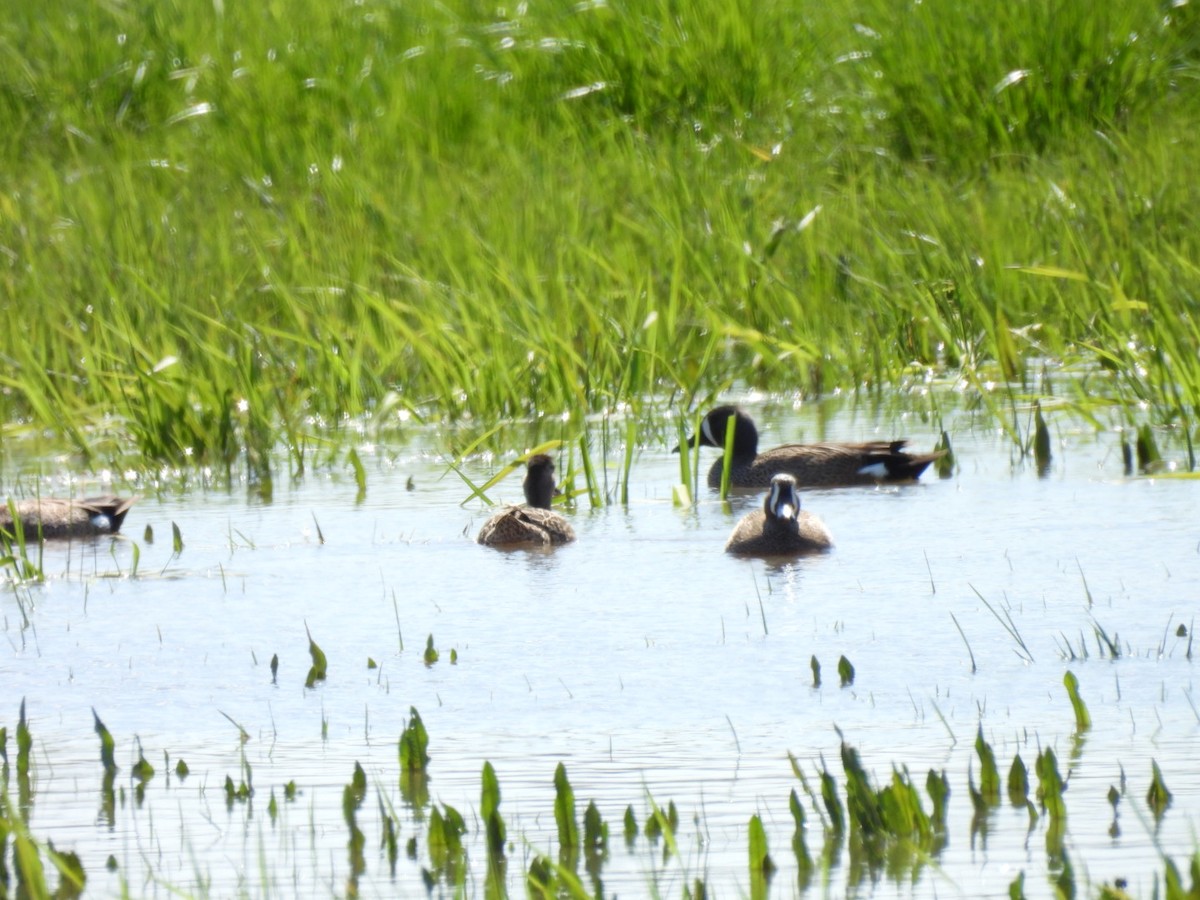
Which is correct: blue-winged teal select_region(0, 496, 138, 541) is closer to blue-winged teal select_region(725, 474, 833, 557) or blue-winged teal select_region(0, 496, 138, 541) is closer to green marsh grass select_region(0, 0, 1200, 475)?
green marsh grass select_region(0, 0, 1200, 475)

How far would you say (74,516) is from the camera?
7957 mm

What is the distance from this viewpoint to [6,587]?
22.5 ft

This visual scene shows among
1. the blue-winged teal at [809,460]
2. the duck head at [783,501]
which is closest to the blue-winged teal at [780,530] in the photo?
the duck head at [783,501]

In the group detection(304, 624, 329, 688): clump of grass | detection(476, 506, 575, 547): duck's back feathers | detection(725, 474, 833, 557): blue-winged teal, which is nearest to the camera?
detection(304, 624, 329, 688): clump of grass

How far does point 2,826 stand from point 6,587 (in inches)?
129

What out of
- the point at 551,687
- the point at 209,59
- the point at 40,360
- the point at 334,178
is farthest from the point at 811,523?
the point at 209,59

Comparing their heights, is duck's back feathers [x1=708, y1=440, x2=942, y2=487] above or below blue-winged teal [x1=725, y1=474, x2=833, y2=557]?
above

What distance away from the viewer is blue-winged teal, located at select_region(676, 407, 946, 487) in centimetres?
859

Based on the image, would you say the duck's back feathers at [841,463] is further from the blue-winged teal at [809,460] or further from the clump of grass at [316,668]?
the clump of grass at [316,668]

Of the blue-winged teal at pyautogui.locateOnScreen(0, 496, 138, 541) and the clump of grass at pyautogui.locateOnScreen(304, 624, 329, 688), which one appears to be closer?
the clump of grass at pyautogui.locateOnScreen(304, 624, 329, 688)

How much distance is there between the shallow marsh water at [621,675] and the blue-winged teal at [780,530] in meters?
0.12

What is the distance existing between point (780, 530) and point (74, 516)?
2768 mm

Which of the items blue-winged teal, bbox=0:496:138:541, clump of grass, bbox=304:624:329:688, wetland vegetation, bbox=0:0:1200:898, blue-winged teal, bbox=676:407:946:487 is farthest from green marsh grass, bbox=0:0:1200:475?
clump of grass, bbox=304:624:329:688

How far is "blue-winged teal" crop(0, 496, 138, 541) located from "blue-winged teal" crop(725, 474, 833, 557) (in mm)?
2438
